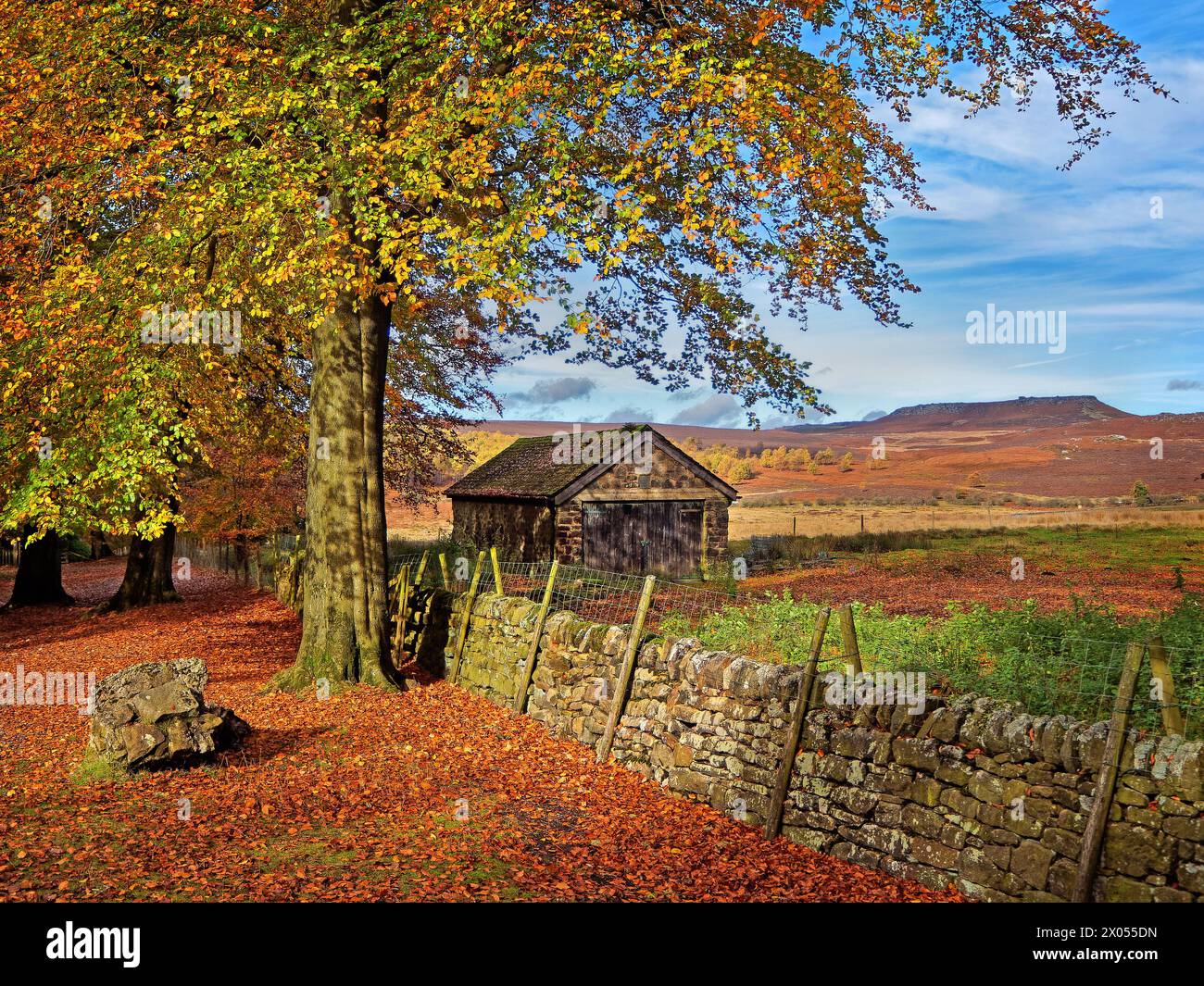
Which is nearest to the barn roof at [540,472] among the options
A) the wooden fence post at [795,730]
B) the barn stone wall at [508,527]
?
the barn stone wall at [508,527]

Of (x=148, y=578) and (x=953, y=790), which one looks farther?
(x=148, y=578)

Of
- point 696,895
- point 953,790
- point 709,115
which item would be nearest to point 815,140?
point 709,115

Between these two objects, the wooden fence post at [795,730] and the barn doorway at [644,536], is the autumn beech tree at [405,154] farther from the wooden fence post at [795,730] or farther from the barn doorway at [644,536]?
the barn doorway at [644,536]

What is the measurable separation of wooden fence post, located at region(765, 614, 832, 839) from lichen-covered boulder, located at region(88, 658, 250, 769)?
664 cm

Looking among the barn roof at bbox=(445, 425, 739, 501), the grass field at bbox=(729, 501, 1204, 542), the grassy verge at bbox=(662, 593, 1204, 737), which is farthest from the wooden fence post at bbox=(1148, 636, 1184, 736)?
the grass field at bbox=(729, 501, 1204, 542)

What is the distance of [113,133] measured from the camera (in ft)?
46.9

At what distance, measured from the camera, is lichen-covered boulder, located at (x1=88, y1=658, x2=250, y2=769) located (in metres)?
10.6

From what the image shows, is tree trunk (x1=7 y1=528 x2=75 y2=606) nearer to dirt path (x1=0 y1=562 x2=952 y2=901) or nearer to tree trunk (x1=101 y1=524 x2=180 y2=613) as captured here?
tree trunk (x1=101 y1=524 x2=180 y2=613)

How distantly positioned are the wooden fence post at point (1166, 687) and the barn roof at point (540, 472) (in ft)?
84.4

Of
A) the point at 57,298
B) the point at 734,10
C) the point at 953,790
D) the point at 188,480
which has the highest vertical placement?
the point at 734,10

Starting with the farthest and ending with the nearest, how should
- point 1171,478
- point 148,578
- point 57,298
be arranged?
point 1171,478, point 148,578, point 57,298

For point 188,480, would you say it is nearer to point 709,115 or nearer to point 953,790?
point 709,115

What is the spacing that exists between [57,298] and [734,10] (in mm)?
11598

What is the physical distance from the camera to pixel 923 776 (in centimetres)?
806
